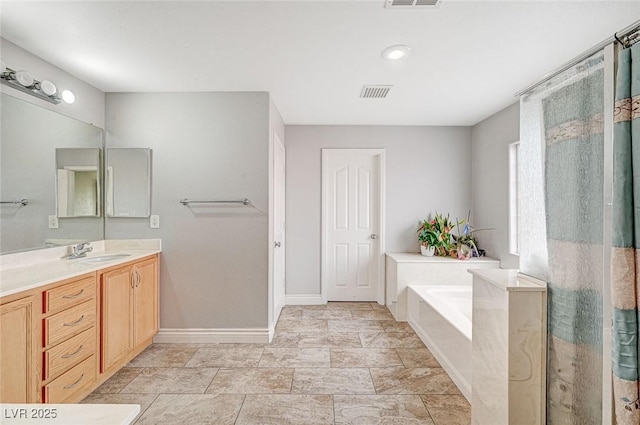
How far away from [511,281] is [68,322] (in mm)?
2547

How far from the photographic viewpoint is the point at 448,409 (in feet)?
6.75

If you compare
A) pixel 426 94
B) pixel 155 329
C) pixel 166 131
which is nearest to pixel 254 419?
pixel 155 329

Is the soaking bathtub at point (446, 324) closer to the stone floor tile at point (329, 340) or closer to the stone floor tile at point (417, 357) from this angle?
the stone floor tile at point (417, 357)

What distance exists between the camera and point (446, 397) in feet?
7.16

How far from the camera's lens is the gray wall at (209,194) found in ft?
10.1

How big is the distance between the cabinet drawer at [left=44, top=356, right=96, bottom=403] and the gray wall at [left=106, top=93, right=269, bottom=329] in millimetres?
915

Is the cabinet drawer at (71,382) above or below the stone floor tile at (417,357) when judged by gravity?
above

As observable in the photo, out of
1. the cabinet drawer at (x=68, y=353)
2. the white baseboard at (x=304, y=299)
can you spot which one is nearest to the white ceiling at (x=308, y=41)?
the cabinet drawer at (x=68, y=353)

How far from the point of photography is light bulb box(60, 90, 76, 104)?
102 inches

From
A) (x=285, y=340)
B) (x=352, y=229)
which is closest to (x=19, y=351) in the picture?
(x=285, y=340)

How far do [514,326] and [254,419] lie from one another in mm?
1591

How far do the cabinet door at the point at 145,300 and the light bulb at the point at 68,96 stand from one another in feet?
4.85

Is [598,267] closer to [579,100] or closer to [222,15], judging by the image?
[579,100]

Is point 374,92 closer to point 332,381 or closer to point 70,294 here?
point 332,381
